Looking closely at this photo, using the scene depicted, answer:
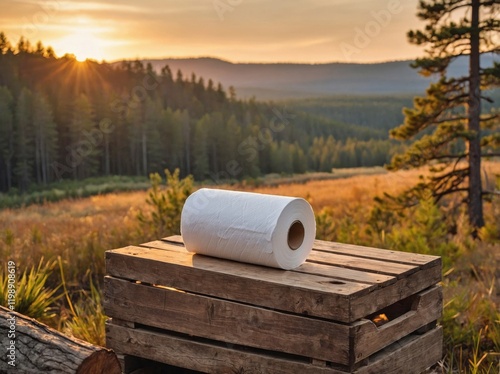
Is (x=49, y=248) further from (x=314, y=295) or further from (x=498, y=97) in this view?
(x=498, y=97)

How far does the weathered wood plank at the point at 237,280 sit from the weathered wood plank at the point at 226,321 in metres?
0.04

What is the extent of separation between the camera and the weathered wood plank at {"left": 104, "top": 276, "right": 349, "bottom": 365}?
304 cm

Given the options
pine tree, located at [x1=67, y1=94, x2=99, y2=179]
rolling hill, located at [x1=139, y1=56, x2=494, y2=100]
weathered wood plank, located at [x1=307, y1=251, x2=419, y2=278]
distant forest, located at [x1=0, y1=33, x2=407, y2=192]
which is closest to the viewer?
weathered wood plank, located at [x1=307, y1=251, x2=419, y2=278]

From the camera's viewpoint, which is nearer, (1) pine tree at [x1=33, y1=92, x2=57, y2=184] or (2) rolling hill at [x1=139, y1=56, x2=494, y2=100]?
(1) pine tree at [x1=33, y1=92, x2=57, y2=184]

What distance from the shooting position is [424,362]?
3549 millimetres

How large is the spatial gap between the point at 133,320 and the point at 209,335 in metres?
0.55

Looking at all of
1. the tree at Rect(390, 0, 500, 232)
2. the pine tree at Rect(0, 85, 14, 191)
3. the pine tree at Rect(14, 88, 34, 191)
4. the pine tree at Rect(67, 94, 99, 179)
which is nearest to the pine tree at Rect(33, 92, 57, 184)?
the pine tree at Rect(14, 88, 34, 191)

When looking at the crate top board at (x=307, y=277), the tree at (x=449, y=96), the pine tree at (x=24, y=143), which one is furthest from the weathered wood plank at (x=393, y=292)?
the pine tree at (x=24, y=143)

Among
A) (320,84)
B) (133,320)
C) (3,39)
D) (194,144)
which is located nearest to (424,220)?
(133,320)

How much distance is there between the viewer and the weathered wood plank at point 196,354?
10.5 feet

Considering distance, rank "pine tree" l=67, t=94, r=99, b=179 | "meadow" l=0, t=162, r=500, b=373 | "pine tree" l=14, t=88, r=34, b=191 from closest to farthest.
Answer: "meadow" l=0, t=162, r=500, b=373 < "pine tree" l=14, t=88, r=34, b=191 < "pine tree" l=67, t=94, r=99, b=179

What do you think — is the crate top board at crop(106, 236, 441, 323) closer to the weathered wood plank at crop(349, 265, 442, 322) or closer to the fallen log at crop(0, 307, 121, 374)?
the weathered wood plank at crop(349, 265, 442, 322)

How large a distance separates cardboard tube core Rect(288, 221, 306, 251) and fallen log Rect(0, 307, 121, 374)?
105 cm

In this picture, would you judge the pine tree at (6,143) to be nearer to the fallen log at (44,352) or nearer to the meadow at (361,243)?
the meadow at (361,243)
